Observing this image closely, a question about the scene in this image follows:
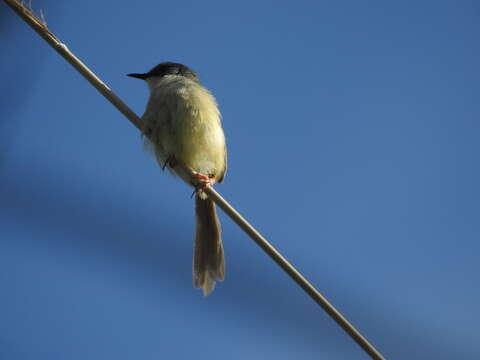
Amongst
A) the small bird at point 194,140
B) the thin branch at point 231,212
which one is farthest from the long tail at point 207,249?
the thin branch at point 231,212

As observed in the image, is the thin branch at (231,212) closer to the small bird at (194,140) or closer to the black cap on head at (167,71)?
the small bird at (194,140)

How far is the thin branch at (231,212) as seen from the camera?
1642 mm

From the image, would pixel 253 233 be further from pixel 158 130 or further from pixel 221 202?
pixel 158 130

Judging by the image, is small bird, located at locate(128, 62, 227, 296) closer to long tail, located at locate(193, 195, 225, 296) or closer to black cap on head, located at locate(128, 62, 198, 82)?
long tail, located at locate(193, 195, 225, 296)

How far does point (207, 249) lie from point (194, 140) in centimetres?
77

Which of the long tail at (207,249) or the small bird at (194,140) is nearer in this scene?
the small bird at (194,140)

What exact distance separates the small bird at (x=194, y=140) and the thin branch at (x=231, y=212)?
1.25 m

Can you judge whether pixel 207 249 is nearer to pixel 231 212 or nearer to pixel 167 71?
pixel 167 71

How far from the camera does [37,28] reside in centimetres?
205

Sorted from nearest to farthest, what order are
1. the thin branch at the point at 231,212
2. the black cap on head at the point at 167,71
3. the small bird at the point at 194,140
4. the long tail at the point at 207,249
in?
the thin branch at the point at 231,212 → the small bird at the point at 194,140 → the long tail at the point at 207,249 → the black cap on head at the point at 167,71

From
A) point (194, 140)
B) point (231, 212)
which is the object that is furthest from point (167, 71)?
point (231, 212)

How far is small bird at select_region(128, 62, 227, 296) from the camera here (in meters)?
3.71

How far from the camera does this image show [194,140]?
3771 mm

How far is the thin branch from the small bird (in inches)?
49.4
